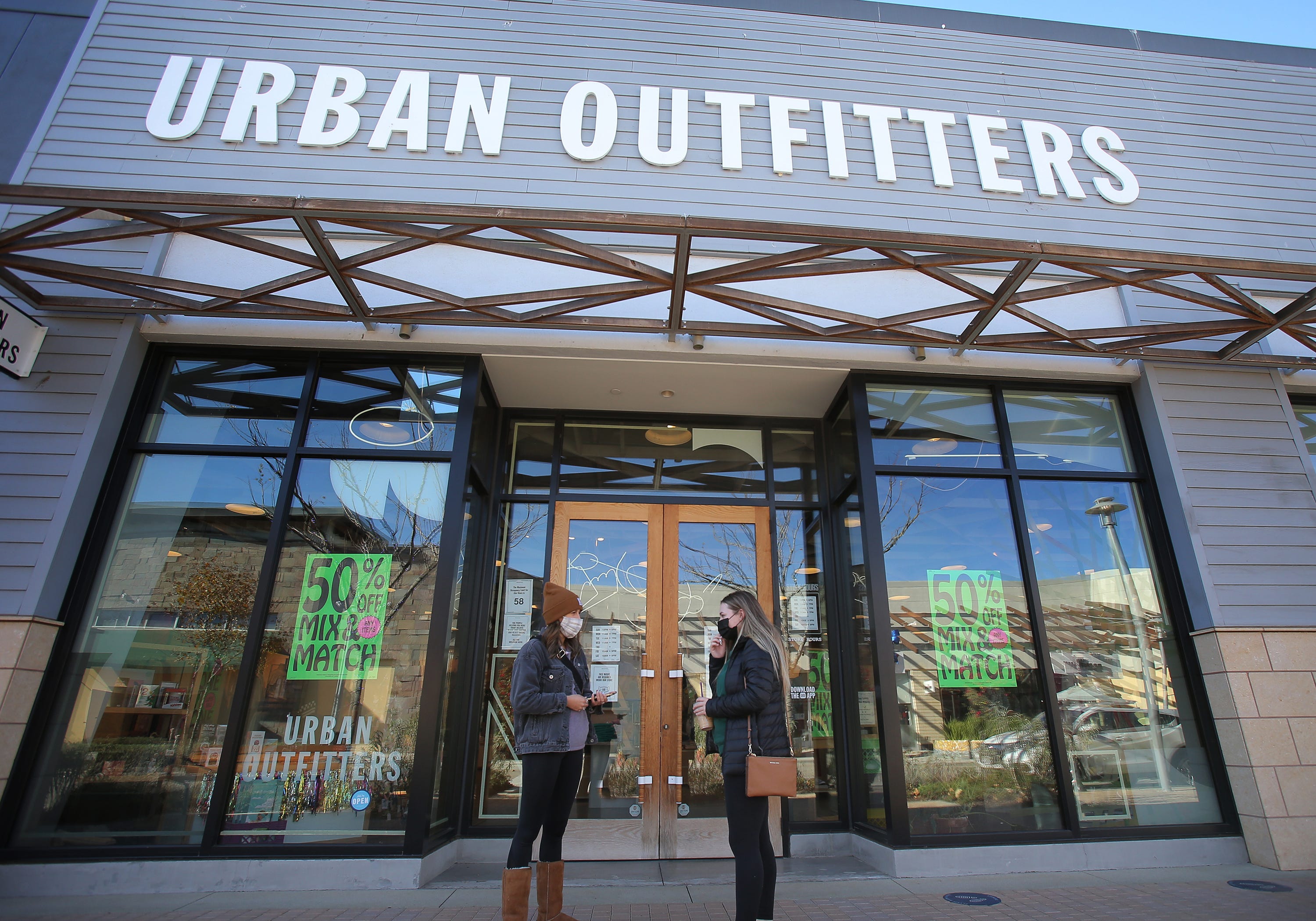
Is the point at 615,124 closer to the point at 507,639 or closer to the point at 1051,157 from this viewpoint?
the point at 1051,157

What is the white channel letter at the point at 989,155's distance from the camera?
593 cm

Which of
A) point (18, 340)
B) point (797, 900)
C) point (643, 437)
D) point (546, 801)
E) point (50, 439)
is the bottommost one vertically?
point (797, 900)

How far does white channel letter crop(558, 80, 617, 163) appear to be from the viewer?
18.6ft

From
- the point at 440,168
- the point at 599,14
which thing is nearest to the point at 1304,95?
the point at 599,14

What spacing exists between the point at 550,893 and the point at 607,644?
2130 millimetres

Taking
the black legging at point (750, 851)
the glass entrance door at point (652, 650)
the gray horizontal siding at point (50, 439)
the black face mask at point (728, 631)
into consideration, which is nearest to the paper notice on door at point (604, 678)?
the glass entrance door at point (652, 650)

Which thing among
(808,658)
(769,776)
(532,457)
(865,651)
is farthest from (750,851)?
(532,457)

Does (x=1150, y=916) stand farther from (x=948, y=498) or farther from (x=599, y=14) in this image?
(x=599, y=14)

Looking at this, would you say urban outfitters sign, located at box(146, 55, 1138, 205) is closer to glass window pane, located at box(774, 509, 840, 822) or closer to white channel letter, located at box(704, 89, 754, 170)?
white channel letter, located at box(704, 89, 754, 170)

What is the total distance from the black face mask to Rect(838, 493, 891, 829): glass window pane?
1897mm

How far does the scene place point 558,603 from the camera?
11.5ft

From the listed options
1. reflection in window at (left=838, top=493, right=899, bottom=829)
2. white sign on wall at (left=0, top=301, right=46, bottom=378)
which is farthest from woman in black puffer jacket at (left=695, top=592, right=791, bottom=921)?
white sign on wall at (left=0, top=301, right=46, bottom=378)

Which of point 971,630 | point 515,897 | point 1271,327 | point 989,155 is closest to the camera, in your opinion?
point 515,897

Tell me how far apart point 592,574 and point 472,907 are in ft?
7.73
